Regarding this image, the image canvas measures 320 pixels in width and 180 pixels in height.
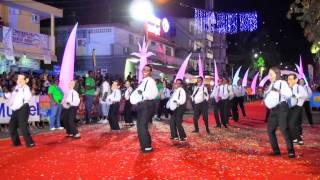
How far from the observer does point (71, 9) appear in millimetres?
44906

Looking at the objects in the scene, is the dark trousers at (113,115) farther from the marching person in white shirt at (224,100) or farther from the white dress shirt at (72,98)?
the marching person in white shirt at (224,100)

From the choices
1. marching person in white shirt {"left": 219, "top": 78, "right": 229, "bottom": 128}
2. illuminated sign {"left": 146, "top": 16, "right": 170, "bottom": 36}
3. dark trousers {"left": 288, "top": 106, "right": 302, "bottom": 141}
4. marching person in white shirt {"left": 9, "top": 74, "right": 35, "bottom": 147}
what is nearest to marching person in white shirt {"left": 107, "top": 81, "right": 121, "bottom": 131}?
marching person in white shirt {"left": 219, "top": 78, "right": 229, "bottom": 128}

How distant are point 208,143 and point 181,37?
4963 cm

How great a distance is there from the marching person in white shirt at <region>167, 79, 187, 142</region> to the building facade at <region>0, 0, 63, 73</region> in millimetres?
14789

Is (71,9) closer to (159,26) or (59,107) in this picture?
(159,26)

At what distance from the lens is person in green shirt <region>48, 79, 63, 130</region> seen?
16500 millimetres

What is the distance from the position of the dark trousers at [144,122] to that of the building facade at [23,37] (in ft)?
53.9

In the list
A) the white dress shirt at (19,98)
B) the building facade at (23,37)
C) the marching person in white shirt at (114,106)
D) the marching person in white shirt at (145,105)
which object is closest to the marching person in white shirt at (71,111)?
the white dress shirt at (19,98)

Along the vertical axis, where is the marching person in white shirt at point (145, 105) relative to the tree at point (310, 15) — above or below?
below

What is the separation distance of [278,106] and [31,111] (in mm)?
10059

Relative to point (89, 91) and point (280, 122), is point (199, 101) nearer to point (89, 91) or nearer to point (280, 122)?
point (280, 122)

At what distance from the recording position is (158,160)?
9562 mm

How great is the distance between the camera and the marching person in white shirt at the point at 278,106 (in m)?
9.98

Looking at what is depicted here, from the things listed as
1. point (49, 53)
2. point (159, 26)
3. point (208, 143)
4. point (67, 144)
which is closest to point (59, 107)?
point (67, 144)
